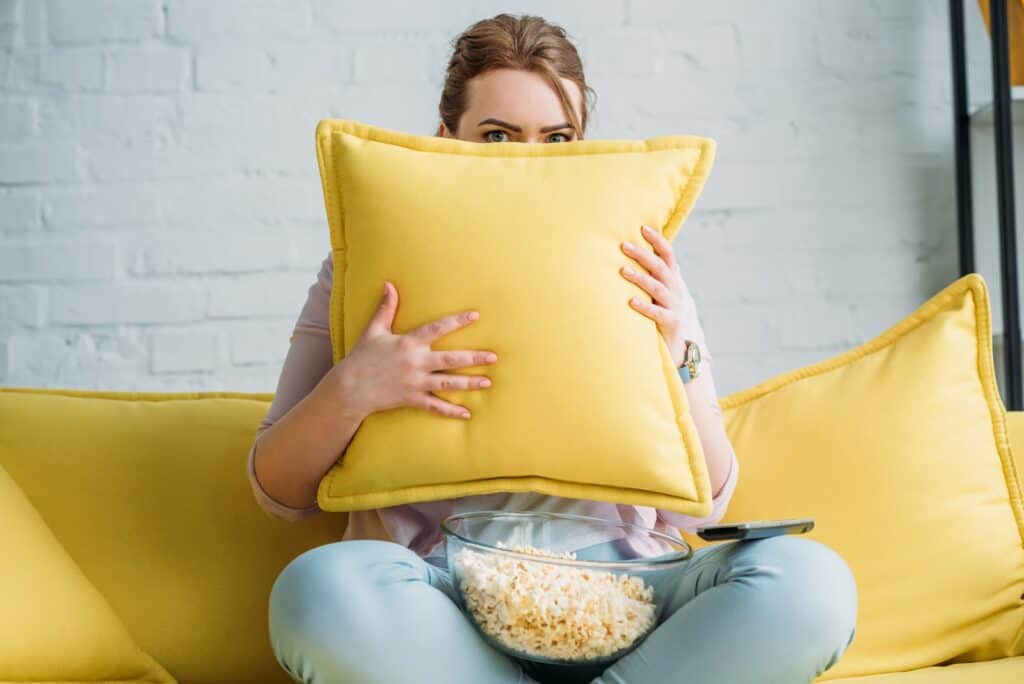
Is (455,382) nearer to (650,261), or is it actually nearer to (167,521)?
(650,261)

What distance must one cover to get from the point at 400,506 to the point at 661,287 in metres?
0.36

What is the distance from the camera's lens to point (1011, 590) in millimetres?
1232

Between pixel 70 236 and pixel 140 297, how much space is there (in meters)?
0.16

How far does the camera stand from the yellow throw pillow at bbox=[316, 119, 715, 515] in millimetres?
1034

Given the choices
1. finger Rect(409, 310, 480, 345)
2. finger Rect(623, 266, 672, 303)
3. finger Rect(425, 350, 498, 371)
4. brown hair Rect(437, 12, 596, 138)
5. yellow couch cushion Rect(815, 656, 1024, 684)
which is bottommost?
yellow couch cushion Rect(815, 656, 1024, 684)

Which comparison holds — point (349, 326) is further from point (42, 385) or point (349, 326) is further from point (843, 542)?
point (42, 385)

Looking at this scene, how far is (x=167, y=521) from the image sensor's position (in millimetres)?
1286

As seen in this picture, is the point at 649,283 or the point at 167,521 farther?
the point at 167,521

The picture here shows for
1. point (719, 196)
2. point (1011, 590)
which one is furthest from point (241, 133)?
point (1011, 590)

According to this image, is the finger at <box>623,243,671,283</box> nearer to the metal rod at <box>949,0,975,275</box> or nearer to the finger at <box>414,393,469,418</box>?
the finger at <box>414,393,469,418</box>

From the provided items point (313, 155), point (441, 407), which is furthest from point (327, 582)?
point (313, 155)

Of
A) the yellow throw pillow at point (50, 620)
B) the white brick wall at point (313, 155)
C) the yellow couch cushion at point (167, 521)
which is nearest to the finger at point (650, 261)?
the yellow couch cushion at point (167, 521)

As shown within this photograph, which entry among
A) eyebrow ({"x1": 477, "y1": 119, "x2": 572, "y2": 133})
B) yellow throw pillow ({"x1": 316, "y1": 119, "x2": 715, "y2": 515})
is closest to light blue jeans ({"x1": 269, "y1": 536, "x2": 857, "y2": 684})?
yellow throw pillow ({"x1": 316, "y1": 119, "x2": 715, "y2": 515})

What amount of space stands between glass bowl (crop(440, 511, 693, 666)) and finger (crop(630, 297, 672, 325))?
0.23 meters
